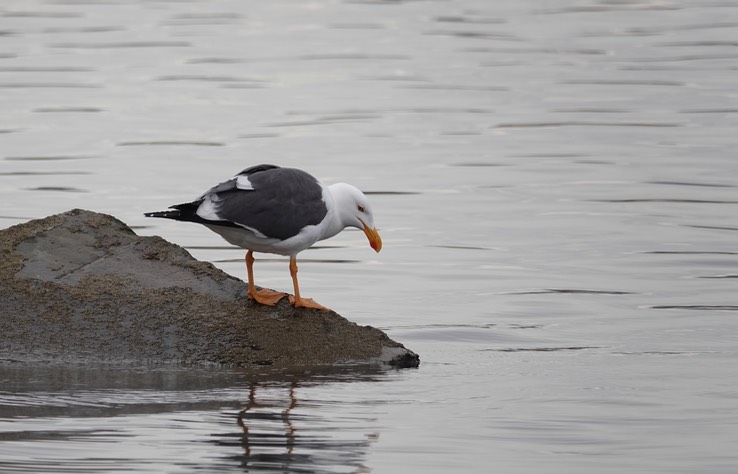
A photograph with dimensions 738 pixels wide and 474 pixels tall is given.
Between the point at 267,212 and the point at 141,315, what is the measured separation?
3.25ft

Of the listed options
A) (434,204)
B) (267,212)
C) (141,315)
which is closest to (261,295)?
(267,212)

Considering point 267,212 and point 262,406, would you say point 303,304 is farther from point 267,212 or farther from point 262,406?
point 262,406

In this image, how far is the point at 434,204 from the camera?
16.7 metres

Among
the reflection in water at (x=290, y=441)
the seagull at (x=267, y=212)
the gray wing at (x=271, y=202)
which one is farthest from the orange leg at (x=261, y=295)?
the reflection in water at (x=290, y=441)

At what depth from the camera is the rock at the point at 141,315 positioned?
30.6 ft

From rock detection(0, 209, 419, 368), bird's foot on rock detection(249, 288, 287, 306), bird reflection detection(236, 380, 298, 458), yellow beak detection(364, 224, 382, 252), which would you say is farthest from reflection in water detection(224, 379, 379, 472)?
yellow beak detection(364, 224, 382, 252)

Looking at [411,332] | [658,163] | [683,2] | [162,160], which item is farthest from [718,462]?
[683,2]

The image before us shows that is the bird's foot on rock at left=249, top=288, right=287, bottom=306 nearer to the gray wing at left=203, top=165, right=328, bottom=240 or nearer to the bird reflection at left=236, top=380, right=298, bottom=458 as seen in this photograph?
the gray wing at left=203, top=165, right=328, bottom=240

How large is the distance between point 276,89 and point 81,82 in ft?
10.7

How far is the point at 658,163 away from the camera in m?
18.5

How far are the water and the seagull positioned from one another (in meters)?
0.83

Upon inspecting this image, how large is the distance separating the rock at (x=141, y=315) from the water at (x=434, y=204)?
17 cm

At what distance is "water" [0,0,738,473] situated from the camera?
848 centimetres

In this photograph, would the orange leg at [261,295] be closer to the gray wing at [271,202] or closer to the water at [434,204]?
the gray wing at [271,202]
